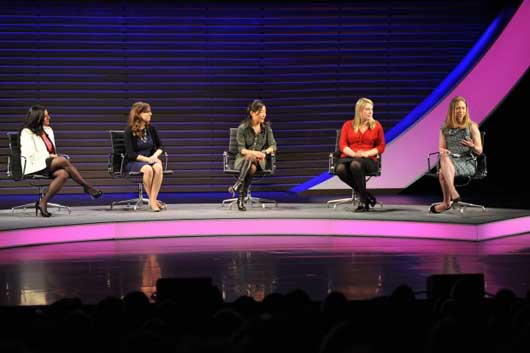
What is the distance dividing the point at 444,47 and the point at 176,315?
29.2 feet

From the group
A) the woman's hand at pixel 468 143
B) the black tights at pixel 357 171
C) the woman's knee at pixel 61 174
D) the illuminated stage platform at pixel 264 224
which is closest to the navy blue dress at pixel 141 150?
the illuminated stage platform at pixel 264 224

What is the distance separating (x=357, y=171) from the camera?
22.8ft

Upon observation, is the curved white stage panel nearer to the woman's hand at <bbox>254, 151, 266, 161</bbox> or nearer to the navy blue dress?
the woman's hand at <bbox>254, 151, 266, 161</bbox>

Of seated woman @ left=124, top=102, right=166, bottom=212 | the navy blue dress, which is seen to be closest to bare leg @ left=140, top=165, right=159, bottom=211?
seated woman @ left=124, top=102, right=166, bottom=212

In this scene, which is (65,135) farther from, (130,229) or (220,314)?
(220,314)

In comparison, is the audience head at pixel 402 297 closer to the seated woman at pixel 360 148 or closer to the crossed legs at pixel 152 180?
the seated woman at pixel 360 148

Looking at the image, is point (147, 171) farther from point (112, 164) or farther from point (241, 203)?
point (241, 203)

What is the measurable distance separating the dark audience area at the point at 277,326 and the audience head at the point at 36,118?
4975mm

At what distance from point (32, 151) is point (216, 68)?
3669mm

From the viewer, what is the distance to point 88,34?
979 cm

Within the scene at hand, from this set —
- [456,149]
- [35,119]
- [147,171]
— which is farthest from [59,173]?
[456,149]

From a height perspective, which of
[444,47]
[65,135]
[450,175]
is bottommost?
[450,175]

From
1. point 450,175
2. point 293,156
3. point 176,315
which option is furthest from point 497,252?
point 293,156

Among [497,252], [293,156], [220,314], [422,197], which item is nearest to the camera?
[220,314]
